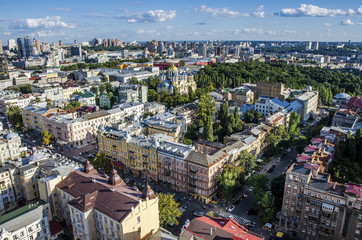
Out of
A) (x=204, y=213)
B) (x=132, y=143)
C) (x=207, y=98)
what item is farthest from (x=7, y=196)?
(x=207, y=98)

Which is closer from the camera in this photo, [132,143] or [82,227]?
[82,227]

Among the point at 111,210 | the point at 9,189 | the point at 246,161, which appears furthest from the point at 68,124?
the point at 246,161

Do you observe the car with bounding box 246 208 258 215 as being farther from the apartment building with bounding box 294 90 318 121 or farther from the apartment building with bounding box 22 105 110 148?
the apartment building with bounding box 294 90 318 121

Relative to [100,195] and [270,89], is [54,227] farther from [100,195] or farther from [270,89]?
[270,89]

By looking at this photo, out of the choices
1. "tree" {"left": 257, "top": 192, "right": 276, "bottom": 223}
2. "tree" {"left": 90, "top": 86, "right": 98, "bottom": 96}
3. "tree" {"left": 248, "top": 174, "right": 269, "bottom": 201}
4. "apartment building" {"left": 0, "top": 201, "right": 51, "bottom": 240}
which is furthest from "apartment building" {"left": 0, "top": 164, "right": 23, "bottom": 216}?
"tree" {"left": 90, "top": 86, "right": 98, "bottom": 96}

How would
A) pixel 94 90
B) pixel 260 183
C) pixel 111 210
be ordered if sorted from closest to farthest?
pixel 111 210, pixel 260 183, pixel 94 90

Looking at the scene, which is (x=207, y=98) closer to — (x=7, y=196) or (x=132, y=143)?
(x=132, y=143)

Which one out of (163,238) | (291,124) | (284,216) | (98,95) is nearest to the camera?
(163,238)
